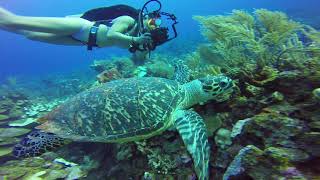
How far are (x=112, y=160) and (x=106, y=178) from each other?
0.96 feet

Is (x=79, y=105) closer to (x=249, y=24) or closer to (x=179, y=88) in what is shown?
(x=179, y=88)

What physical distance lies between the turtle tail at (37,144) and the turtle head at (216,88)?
2.13 meters

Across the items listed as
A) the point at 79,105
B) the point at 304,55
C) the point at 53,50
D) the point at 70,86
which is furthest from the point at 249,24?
the point at 53,50

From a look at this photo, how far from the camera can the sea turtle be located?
3604mm

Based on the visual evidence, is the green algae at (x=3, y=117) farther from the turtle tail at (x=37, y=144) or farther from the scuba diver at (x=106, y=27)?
the turtle tail at (x=37, y=144)

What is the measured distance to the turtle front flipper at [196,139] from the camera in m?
3.01

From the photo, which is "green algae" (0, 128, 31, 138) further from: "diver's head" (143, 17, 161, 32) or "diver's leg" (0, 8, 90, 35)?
"diver's head" (143, 17, 161, 32)

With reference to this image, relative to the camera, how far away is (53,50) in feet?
403

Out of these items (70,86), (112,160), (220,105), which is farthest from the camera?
(70,86)

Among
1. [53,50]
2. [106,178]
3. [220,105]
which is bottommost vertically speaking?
[106,178]

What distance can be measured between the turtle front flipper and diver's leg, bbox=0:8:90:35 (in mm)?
3098

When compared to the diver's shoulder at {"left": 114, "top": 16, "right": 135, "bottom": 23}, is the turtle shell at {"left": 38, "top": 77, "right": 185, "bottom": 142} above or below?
below

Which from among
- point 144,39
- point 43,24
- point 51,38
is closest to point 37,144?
point 144,39

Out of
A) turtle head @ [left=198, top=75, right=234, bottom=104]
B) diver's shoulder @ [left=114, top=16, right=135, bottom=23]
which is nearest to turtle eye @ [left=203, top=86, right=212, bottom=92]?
turtle head @ [left=198, top=75, right=234, bottom=104]
